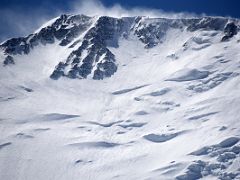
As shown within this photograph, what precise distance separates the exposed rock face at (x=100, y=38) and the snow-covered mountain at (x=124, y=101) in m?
0.36

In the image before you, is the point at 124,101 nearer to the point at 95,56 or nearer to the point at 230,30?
the point at 95,56

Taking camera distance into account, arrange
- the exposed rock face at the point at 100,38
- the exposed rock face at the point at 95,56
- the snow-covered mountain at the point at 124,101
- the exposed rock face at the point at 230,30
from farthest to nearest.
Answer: the exposed rock face at the point at 100,38
the exposed rock face at the point at 230,30
the exposed rock face at the point at 95,56
the snow-covered mountain at the point at 124,101

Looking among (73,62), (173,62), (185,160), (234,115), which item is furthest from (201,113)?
(73,62)

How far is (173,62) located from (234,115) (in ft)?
143

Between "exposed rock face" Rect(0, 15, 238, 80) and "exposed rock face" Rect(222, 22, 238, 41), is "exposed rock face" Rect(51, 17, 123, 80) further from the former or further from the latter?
"exposed rock face" Rect(222, 22, 238, 41)

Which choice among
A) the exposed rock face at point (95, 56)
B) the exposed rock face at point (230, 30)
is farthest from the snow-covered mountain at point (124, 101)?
the exposed rock face at point (230, 30)

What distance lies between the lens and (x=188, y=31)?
18400 cm

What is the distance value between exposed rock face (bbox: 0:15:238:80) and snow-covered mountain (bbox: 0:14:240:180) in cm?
36

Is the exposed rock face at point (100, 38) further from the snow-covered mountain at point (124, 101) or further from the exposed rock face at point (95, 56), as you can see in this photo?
the snow-covered mountain at point (124, 101)

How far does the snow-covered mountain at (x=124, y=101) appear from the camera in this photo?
11625 cm

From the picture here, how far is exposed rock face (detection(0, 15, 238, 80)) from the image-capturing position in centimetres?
17288

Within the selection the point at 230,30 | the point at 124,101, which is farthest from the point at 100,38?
the point at 124,101

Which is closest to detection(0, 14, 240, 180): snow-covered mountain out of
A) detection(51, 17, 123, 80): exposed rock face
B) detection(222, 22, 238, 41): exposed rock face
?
detection(51, 17, 123, 80): exposed rock face

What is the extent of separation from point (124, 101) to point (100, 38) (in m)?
45.5
